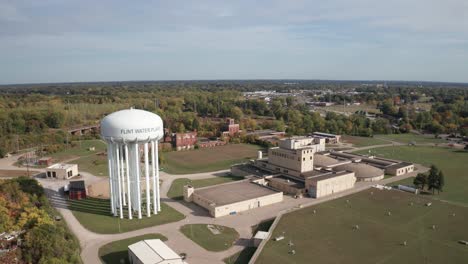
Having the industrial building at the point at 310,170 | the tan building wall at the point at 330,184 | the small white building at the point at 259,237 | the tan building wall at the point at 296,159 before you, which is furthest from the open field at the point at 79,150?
the small white building at the point at 259,237

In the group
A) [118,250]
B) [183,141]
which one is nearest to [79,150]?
[183,141]

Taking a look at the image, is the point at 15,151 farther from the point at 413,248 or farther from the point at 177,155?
the point at 413,248

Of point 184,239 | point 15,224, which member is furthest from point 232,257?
point 15,224

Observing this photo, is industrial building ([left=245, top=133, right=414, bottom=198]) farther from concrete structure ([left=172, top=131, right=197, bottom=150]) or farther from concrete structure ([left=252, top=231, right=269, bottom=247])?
concrete structure ([left=172, top=131, right=197, bottom=150])

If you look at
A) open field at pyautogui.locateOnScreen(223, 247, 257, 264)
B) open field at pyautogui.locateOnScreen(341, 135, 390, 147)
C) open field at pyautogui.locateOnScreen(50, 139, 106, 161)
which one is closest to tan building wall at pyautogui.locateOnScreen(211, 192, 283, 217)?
open field at pyautogui.locateOnScreen(223, 247, 257, 264)

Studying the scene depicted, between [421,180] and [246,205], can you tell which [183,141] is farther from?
[421,180]
